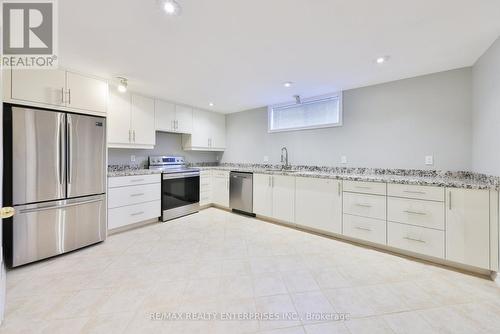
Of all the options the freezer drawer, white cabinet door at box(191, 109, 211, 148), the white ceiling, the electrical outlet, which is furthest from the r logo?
the electrical outlet

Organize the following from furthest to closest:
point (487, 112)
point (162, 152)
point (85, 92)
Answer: point (162, 152)
point (85, 92)
point (487, 112)

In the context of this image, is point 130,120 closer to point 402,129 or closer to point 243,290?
point 243,290

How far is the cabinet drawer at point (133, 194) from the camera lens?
2861 millimetres

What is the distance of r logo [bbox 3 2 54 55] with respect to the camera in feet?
4.92

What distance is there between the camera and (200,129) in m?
4.47

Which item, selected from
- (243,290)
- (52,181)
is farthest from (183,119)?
(243,290)

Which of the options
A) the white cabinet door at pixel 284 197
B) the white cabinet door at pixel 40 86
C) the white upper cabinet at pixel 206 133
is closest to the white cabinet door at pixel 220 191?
the white upper cabinet at pixel 206 133

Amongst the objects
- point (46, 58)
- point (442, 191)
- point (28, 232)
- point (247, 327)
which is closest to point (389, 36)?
point (442, 191)

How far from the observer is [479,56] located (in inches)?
84.9

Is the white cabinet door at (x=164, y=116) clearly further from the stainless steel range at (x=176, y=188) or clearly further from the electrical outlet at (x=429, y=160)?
the electrical outlet at (x=429, y=160)

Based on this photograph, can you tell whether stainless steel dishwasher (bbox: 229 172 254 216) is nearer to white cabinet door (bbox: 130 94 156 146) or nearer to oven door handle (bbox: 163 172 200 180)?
oven door handle (bbox: 163 172 200 180)

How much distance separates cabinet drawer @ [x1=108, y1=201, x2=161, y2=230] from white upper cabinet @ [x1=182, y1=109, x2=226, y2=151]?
152 cm

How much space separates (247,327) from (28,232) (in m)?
2.40

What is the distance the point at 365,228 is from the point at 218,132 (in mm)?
3571
